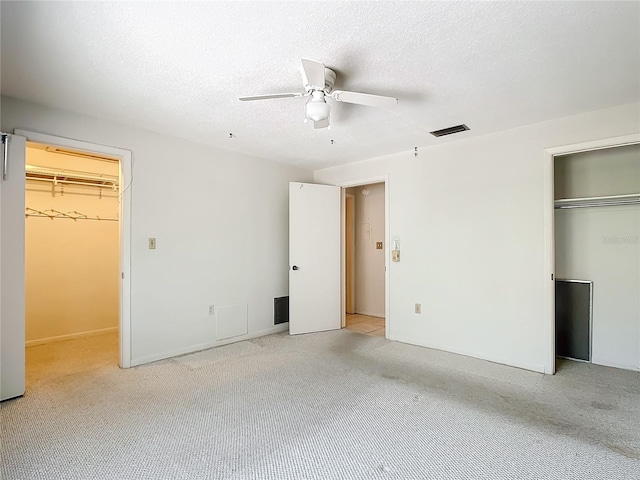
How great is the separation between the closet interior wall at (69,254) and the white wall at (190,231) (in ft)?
4.80

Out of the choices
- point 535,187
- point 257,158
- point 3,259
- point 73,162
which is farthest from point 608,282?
point 73,162

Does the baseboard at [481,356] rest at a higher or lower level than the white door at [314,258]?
lower

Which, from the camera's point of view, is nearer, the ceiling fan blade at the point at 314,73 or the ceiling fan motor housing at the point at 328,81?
the ceiling fan blade at the point at 314,73

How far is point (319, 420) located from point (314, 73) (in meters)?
2.22

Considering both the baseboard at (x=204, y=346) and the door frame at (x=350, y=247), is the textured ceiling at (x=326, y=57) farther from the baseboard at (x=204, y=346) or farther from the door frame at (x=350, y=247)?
the door frame at (x=350, y=247)

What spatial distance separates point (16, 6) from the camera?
1649 millimetres

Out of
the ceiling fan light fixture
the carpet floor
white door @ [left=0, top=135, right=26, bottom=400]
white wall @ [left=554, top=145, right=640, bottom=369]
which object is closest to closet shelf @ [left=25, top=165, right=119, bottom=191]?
white door @ [left=0, top=135, right=26, bottom=400]

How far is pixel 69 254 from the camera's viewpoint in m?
4.30

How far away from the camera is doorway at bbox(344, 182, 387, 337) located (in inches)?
223

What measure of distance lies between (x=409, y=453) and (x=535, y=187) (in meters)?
2.66

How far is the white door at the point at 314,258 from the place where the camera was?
459 centimetres

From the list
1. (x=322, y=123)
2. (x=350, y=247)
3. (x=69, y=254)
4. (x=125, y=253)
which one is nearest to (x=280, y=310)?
(x=350, y=247)

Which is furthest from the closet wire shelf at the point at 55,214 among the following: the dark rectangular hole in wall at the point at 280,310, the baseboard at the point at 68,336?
the dark rectangular hole in wall at the point at 280,310

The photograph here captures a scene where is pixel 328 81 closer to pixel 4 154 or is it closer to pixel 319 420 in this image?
pixel 319 420
